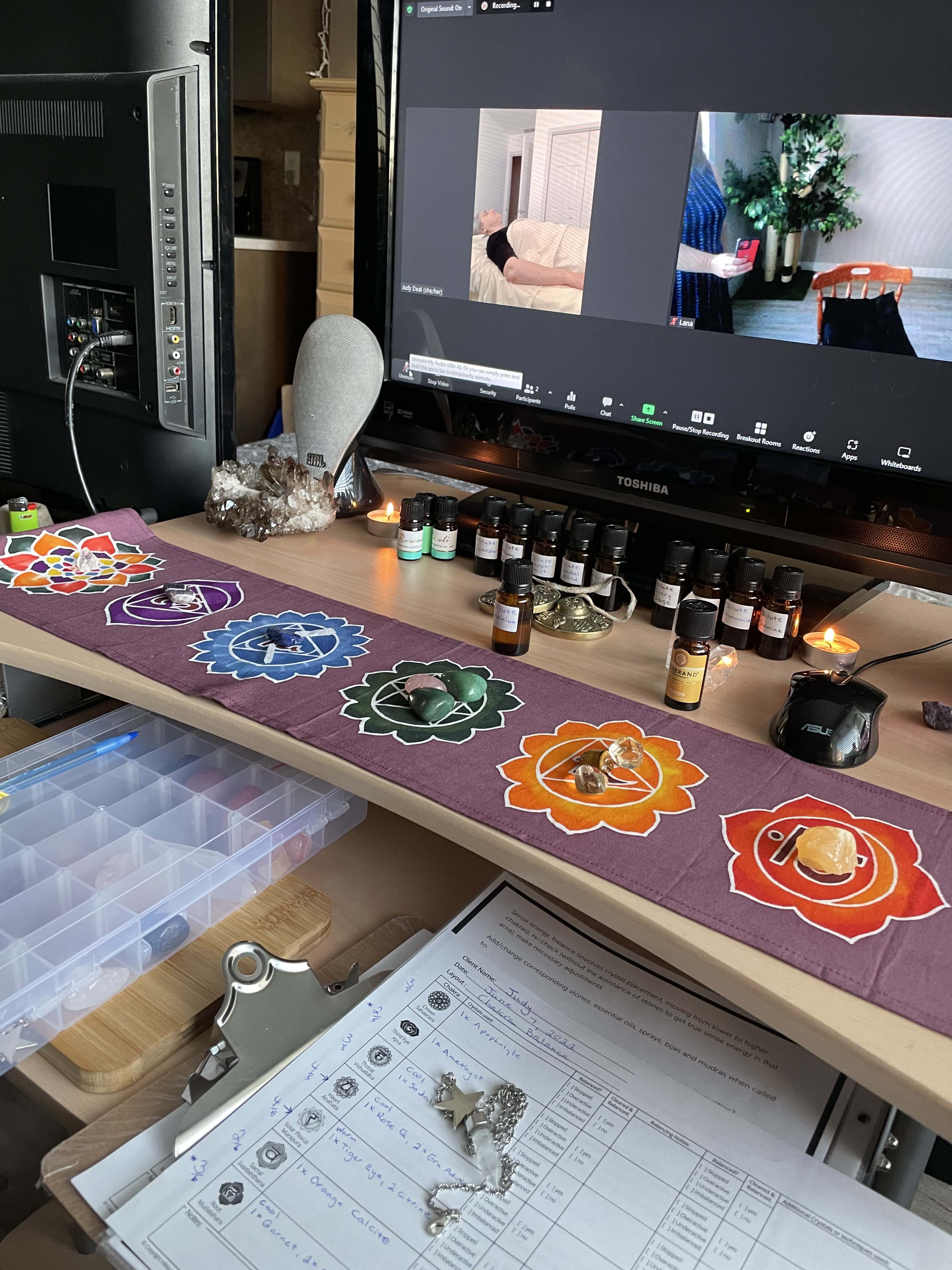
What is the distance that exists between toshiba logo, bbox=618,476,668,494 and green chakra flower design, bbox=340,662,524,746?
0.30 metres

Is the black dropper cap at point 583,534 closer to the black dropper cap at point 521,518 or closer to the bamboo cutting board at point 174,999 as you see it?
the black dropper cap at point 521,518

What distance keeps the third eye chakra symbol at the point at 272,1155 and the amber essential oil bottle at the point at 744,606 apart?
57 cm

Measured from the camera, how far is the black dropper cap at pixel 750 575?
835mm

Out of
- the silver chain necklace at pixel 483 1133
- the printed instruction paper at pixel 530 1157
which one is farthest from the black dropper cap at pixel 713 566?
the silver chain necklace at pixel 483 1133

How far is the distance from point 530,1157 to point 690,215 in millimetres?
780

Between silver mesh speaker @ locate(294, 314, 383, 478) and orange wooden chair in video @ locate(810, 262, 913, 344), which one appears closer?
orange wooden chair in video @ locate(810, 262, 913, 344)

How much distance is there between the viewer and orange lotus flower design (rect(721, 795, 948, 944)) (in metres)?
0.53

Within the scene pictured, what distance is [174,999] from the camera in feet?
2.13

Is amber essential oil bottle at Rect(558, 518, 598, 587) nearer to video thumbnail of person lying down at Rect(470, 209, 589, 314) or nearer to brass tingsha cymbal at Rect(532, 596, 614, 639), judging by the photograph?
brass tingsha cymbal at Rect(532, 596, 614, 639)

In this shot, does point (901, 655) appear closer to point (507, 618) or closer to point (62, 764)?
point (507, 618)

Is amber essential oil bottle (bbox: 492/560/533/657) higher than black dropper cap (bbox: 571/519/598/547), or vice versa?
black dropper cap (bbox: 571/519/598/547)

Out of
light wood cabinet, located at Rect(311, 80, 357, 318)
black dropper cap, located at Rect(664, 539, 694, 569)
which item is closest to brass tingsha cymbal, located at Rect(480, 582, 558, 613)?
black dropper cap, located at Rect(664, 539, 694, 569)

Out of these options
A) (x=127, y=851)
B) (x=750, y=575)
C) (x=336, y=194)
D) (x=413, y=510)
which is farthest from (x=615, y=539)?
(x=336, y=194)

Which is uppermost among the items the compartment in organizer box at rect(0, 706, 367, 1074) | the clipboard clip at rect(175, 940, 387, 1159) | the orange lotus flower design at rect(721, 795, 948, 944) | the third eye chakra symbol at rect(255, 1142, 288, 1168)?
the orange lotus flower design at rect(721, 795, 948, 944)
